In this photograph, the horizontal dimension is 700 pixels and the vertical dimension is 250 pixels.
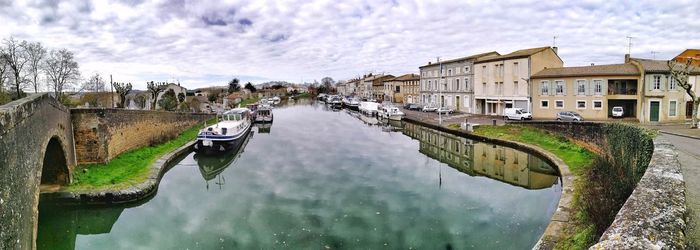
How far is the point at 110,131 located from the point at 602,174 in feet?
55.7

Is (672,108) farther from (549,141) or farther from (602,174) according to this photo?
(602,174)

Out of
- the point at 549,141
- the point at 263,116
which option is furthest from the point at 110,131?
the point at 263,116

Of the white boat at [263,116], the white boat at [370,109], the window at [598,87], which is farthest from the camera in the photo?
the white boat at [370,109]

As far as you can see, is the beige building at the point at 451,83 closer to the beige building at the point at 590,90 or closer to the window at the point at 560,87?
the beige building at the point at 590,90

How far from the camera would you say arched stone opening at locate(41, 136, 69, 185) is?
1248cm

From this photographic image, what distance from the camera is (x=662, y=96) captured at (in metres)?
27.1

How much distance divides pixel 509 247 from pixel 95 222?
35.3 feet

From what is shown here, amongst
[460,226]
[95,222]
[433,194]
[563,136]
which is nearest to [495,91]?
[563,136]

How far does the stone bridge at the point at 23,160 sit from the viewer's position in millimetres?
6215

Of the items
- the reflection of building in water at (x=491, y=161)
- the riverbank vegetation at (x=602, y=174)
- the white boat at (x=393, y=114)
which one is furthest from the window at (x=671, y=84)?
the white boat at (x=393, y=114)

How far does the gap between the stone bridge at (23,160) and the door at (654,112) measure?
32.3 m

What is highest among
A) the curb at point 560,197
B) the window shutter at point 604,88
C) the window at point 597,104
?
the window shutter at point 604,88

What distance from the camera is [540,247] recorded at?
8125 millimetres

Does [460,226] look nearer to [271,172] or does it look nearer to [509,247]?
[509,247]
